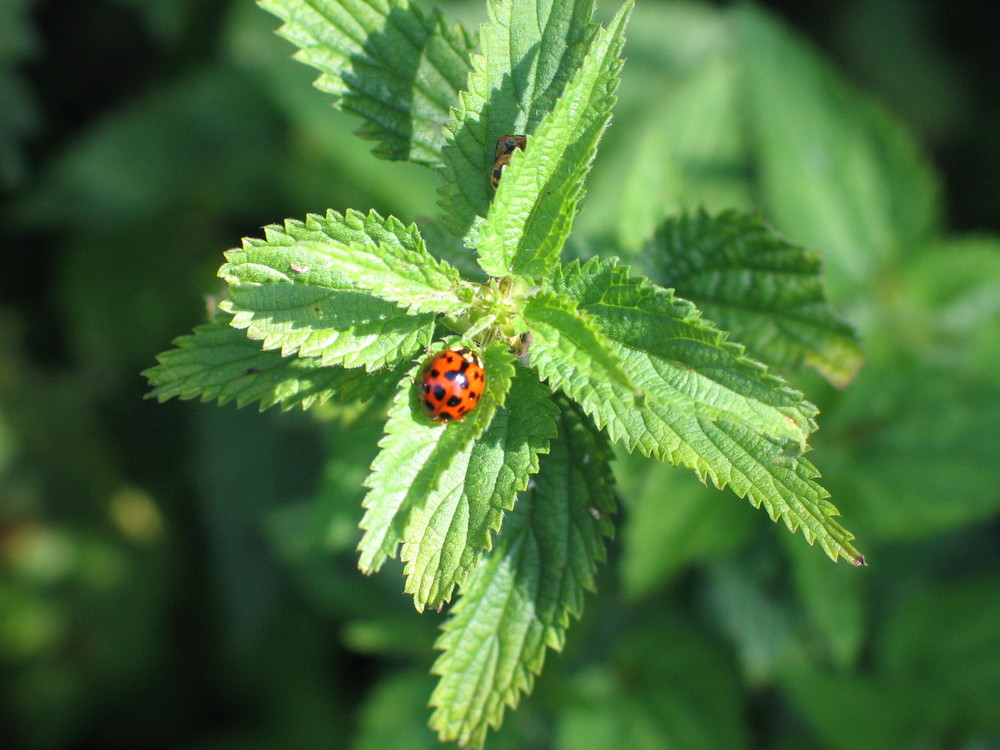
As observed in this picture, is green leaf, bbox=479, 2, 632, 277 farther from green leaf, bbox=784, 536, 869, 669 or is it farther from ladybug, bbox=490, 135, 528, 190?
green leaf, bbox=784, 536, 869, 669

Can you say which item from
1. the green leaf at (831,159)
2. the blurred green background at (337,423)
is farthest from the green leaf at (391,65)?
the green leaf at (831,159)

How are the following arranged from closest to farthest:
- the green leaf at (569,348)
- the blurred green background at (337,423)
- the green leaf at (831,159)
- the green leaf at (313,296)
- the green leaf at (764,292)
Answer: the green leaf at (569,348)
the green leaf at (313,296)
the green leaf at (764,292)
the blurred green background at (337,423)
the green leaf at (831,159)

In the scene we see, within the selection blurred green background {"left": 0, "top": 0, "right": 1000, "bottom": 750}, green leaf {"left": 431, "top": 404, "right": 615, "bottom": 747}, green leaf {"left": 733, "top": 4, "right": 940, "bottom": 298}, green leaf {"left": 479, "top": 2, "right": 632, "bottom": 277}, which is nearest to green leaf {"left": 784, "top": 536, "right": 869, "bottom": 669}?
blurred green background {"left": 0, "top": 0, "right": 1000, "bottom": 750}

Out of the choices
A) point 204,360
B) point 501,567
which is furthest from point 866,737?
point 204,360

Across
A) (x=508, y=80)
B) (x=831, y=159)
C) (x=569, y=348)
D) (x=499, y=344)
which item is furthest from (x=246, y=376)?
(x=831, y=159)

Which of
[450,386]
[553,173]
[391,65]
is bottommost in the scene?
[450,386]

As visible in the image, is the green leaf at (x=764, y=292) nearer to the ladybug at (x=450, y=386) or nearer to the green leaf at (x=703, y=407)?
the green leaf at (x=703, y=407)

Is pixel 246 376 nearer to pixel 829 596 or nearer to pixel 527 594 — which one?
pixel 527 594

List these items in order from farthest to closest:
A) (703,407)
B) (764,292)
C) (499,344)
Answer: (764,292), (499,344), (703,407)
